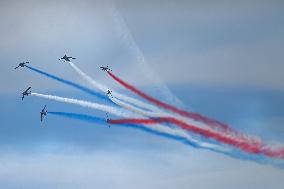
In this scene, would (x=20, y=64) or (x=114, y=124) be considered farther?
(x=20, y=64)

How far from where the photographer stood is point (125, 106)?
16797 millimetres

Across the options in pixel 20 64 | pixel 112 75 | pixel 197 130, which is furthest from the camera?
pixel 20 64

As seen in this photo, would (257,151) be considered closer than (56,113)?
Yes

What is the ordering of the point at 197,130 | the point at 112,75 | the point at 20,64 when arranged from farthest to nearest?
the point at 20,64
the point at 112,75
the point at 197,130

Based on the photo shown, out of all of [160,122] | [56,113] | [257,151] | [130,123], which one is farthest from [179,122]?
[56,113]

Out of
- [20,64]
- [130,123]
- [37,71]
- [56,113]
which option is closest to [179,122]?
[130,123]

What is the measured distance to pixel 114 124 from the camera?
54.8 feet

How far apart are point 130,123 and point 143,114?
25.9 inches

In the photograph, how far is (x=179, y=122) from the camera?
53.5 ft

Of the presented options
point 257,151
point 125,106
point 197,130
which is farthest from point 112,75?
point 257,151

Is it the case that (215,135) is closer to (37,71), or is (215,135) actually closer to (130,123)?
(130,123)

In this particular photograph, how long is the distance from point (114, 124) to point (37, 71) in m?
4.37

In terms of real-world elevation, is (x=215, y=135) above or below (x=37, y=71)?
below

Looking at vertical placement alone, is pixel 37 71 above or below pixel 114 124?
above
